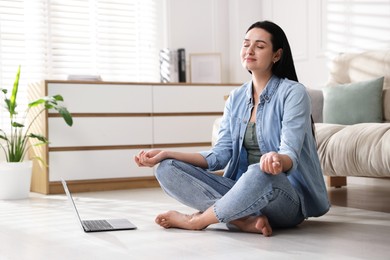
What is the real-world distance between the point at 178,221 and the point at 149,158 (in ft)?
0.91

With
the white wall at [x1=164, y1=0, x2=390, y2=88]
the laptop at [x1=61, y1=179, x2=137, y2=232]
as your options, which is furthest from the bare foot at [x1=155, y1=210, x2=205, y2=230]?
the white wall at [x1=164, y1=0, x2=390, y2=88]

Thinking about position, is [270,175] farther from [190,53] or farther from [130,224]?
[190,53]

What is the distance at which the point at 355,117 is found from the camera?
136 inches

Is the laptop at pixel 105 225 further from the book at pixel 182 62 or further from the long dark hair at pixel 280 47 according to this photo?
the book at pixel 182 62

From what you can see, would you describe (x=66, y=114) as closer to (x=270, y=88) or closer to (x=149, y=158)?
(x=149, y=158)

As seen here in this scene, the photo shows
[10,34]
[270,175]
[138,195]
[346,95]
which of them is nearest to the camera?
[270,175]

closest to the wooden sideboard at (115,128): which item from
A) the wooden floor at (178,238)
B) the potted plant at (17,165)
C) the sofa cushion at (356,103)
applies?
the potted plant at (17,165)

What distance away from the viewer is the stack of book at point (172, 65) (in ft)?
16.2

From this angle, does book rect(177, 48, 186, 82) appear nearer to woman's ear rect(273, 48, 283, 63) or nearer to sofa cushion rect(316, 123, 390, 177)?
sofa cushion rect(316, 123, 390, 177)

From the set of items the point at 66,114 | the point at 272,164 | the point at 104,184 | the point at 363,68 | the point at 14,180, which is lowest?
the point at 104,184

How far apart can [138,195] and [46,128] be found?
789mm

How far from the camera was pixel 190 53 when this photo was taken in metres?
5.14

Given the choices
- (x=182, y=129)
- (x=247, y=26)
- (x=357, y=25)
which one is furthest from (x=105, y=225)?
(x=247, y=26)

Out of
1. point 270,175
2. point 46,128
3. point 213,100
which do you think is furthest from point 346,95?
point 46,128
